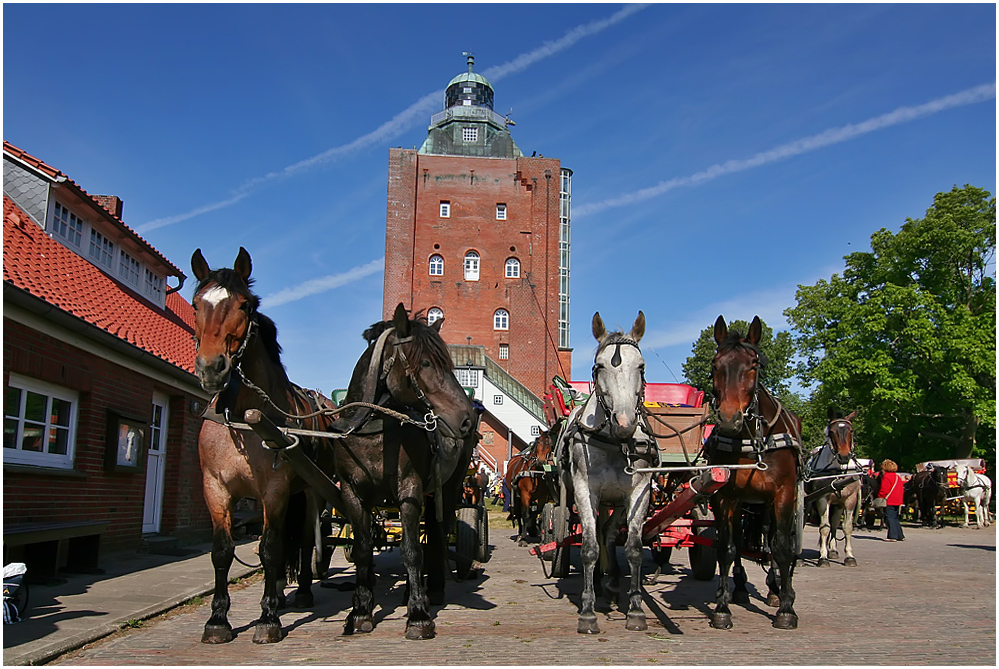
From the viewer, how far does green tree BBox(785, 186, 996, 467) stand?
2888cm

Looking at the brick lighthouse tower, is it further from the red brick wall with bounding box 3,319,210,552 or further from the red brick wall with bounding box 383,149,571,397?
the red brick wall with bounding box 3,319,210,552

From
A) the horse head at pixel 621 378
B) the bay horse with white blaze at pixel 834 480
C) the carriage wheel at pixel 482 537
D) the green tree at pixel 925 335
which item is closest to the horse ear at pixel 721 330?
the horse head at pixel 621 378

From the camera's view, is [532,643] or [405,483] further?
[405,483]

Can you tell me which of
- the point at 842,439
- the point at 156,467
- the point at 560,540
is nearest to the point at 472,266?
the point at 156,467

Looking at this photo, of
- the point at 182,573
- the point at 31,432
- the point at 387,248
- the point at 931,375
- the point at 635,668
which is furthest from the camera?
the point at 387,248

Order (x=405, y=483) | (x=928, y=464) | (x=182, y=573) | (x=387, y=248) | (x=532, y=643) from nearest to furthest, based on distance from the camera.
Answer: (x=532, y=643), (x=405, y=483), (x=182, y=573), (x=928, y=464), (x=387, y=248)

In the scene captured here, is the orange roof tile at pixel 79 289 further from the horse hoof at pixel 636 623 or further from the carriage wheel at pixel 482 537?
the horse hoof at pixel 636 623

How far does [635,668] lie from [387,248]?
47889 millimetres

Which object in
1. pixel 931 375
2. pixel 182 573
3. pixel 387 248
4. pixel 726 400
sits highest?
pixel 387 248

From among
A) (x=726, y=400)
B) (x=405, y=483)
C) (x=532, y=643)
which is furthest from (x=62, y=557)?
(x=726, y=400)

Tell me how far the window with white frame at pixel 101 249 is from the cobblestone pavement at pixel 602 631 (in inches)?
324

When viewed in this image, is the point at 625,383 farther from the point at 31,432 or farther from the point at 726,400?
the point at 31,432

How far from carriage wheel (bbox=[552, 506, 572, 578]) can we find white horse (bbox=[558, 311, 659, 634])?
1.08m

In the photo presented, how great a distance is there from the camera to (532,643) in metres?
6.03
